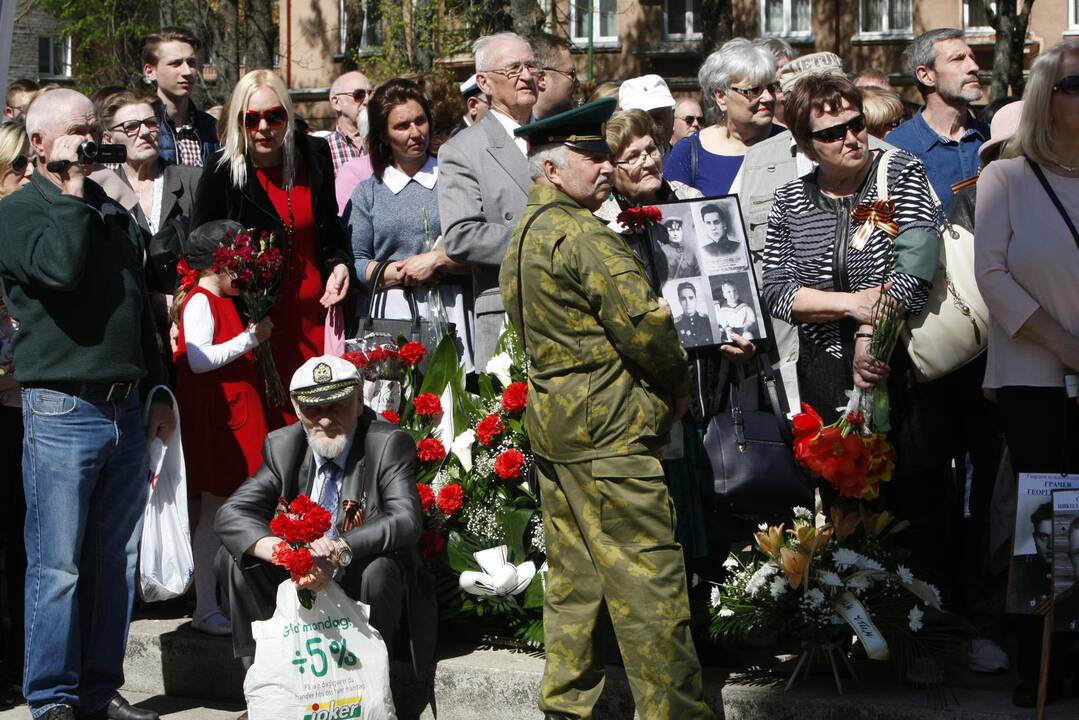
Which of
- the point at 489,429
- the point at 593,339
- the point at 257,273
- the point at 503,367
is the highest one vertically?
the point at 257,273

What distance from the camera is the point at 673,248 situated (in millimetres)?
5855

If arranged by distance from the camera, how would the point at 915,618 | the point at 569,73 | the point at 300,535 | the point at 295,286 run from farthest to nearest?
the point at 569,73 → the point at 295,286 → the point at 300,535 → the point at 915,618

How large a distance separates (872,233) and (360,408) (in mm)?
2017

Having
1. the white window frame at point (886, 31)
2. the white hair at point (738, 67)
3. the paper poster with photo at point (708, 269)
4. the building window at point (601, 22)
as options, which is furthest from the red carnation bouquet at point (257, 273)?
→ the building window at point (601, 22)

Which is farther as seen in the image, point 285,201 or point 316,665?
point 285,201

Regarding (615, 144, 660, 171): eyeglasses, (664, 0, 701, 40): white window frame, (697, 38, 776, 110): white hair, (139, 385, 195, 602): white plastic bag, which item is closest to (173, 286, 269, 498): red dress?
(139, 385, 195, 602): white plastic bag

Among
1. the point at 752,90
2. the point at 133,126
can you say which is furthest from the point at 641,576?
the point at 133,126

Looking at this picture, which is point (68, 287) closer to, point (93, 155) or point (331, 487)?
point (93, 155)

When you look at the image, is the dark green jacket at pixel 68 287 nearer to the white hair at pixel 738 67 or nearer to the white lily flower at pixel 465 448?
the white lily flower at pixel 465 448

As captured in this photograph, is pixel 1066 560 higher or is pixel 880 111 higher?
pixel 880 111

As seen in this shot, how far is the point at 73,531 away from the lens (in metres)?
5.62

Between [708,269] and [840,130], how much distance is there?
701 millimetres

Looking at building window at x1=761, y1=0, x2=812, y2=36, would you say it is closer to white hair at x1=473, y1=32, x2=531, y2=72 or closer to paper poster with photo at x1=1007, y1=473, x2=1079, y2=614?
white hair at x1=473, y1=32, x2=531, y2=72

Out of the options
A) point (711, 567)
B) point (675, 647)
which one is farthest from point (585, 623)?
point (711, 567)
